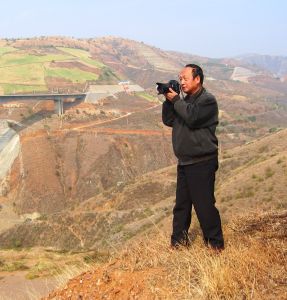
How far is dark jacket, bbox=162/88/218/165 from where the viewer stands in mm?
4945

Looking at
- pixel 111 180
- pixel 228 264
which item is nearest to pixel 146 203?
pixel 111 180

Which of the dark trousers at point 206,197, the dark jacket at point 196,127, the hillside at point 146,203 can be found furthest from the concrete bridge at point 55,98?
the dark trousers at point 206,197

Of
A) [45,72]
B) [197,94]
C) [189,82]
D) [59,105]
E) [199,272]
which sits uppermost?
[189,82]

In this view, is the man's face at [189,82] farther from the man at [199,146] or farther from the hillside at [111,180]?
the hillside at [111,180]

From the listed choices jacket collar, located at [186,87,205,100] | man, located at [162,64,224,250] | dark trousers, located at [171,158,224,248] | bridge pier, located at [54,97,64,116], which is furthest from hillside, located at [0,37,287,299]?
bridge pier, located at [54,97,64,116]

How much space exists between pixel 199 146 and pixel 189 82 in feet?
2.45

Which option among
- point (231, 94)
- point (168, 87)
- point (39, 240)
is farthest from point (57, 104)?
point (168, 87)

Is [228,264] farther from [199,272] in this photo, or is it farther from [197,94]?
[197,94]

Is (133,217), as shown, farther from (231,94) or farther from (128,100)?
(231,94)

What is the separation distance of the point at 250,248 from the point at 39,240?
27099 millimetres

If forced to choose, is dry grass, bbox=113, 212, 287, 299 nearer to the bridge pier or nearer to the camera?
the camera

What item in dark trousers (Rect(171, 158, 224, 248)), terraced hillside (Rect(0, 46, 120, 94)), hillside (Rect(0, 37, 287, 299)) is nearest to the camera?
hillside (Rect(0, 37, 287, 299))

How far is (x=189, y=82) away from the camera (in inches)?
205

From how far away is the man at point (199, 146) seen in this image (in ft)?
16.4
